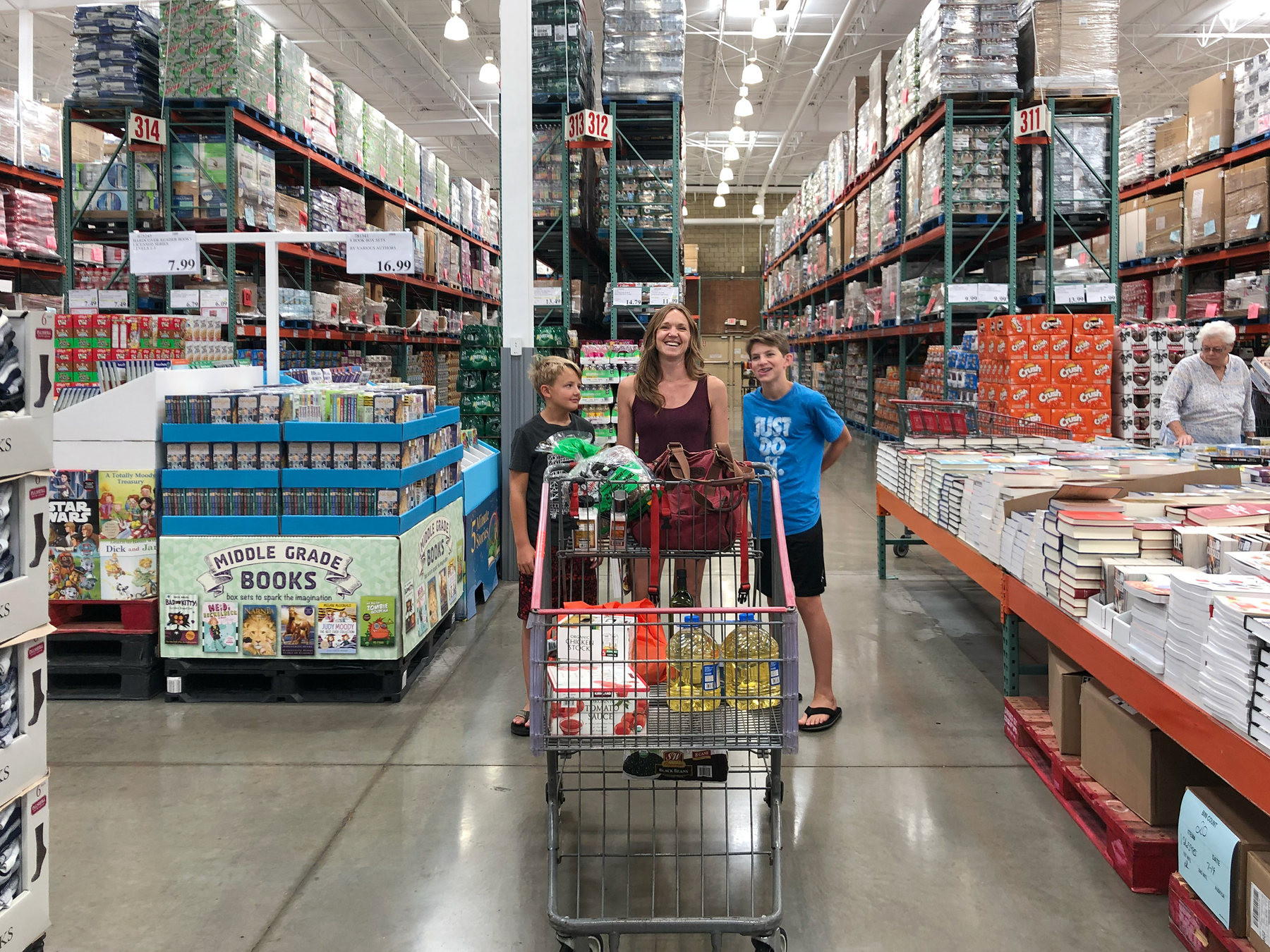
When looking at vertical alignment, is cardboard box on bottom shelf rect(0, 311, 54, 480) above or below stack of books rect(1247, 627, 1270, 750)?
above

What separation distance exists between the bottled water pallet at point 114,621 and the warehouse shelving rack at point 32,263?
5.74 meters

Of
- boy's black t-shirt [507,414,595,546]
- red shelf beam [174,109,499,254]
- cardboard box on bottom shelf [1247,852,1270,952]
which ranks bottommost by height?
cardboard box on bottom shelf [1247,852,1270,952]

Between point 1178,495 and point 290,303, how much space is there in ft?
27.0

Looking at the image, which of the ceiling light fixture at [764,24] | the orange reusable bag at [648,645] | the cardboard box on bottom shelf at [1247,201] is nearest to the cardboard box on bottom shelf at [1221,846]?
the orange reusable bag at [648,645]

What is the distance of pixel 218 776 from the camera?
3.42 metres

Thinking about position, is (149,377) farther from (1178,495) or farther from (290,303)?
(290,303)

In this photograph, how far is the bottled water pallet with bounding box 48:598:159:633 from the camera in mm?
4227

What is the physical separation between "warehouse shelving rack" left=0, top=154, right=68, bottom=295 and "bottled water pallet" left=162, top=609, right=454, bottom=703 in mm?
6246

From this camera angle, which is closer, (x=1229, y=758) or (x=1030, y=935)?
(x=1229, y=758)

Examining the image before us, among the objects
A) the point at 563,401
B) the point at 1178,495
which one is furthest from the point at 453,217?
the point at 1178,495

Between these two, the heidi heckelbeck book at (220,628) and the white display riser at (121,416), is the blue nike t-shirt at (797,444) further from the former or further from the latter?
the white display riser at (121,416)

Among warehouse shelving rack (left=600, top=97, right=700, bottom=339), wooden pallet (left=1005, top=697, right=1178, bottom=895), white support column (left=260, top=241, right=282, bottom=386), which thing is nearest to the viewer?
wooden pallet (left=1005, top=697, right=1178, bottom=895)

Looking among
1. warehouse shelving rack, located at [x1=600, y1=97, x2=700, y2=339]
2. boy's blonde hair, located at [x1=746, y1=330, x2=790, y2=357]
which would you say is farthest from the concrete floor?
warehouse shelving rack, located at [x1=600, y1=97, x2=700, y2=339]

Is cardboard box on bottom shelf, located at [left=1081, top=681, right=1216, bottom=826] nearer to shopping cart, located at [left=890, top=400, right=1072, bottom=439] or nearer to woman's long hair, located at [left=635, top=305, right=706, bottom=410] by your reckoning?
woman's long hair, located at [left=635, top=305, right=706, bottom=410]
